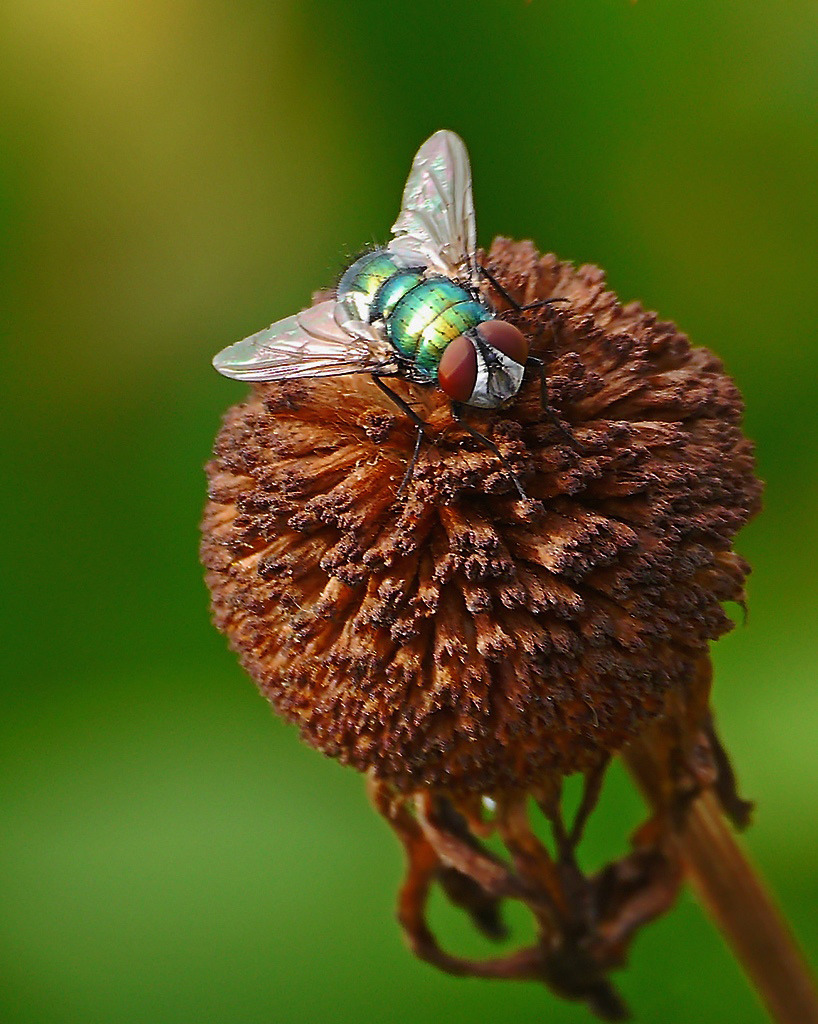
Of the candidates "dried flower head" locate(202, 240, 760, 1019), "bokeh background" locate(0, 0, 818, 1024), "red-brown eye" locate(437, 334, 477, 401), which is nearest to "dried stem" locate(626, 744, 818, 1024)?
"dried flower head" locate(202, 240, 760, 1019)

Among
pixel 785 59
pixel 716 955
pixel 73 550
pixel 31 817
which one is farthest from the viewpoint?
pixel 73 550

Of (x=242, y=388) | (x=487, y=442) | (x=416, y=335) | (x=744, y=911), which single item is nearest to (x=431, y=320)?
(x=416, y=335)

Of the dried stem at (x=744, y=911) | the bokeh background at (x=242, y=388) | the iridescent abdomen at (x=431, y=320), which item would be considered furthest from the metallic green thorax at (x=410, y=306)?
the bokeh background at (x=242, y=388)

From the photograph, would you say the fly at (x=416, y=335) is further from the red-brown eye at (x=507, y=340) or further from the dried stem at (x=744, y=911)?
the dried stem at (x=744, y=911)

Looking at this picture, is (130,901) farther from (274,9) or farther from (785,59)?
(785,59)

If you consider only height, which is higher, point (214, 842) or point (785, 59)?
point (785, 59)

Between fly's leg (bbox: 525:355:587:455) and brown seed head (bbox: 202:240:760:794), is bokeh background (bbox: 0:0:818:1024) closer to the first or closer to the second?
brown seed head (bbox: 202:240:760:794)

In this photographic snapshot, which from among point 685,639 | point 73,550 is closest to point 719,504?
point 685,639
